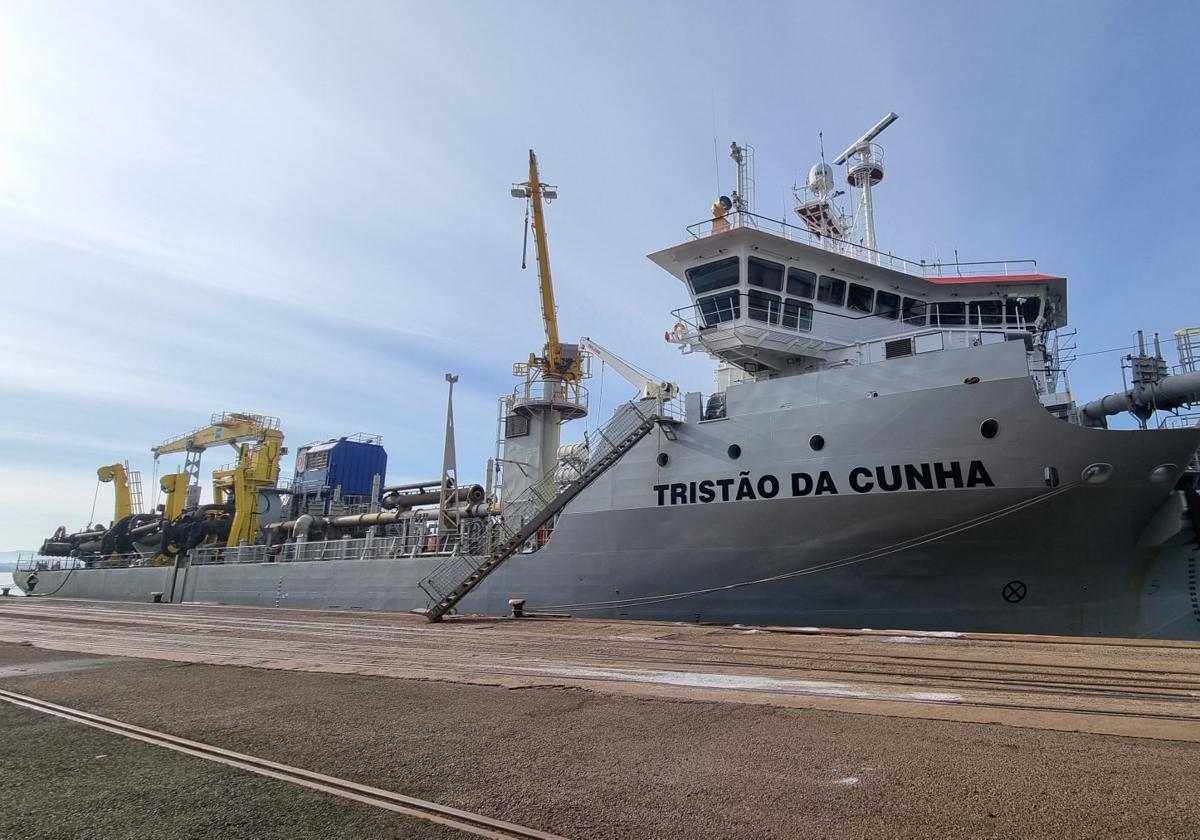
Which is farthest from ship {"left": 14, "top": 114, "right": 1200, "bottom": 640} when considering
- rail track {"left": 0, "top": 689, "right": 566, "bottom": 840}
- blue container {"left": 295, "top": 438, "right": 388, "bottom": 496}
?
blue container {"left": 295, "top": 438, "right": 388, "bottom": 496}

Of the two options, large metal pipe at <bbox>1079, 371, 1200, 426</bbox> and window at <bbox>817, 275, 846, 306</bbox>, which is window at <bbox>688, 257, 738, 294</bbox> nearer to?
window at <bbox>817, 275, 846, 306</bbox>

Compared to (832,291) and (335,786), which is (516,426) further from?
(335,786)

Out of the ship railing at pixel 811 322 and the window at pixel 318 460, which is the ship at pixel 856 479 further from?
the window at pixel 318 460

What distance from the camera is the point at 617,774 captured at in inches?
142

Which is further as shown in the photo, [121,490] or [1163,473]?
[121,490]

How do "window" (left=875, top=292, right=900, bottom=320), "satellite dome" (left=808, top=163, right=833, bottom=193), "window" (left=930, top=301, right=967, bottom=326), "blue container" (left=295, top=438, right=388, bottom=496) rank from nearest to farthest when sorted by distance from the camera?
"window" (left=930, top=301, right=967, bottom=326)
"window" (left=875, top=292, right=900, bottom=320)
"satellite dome" (left=808, top=163, right=833, bottom=193)
"blue container" (left=295, top=438, right=388, bottom=496)

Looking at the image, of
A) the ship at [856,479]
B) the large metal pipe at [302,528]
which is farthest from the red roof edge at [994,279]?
the large metal pipe at [302,528]

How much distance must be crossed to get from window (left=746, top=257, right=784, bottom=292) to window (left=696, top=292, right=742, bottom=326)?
546 millimetres

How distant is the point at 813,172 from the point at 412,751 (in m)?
20.1

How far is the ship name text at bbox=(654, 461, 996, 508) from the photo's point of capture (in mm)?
10586

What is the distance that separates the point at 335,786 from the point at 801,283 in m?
13.6

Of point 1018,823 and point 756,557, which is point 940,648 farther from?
point 1018,823

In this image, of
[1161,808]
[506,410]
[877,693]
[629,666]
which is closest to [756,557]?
[629,666]

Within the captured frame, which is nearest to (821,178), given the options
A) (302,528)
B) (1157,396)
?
(1157,396)
